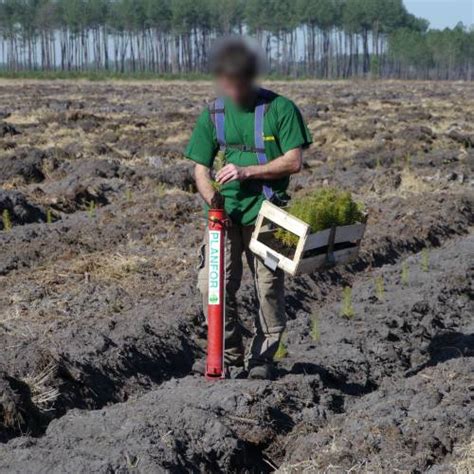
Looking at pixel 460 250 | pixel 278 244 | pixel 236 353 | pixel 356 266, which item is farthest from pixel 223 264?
pixel 460 250

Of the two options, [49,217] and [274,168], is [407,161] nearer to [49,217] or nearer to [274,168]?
[49,217]

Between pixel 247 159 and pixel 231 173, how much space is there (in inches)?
10.5

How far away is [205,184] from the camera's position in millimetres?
5281

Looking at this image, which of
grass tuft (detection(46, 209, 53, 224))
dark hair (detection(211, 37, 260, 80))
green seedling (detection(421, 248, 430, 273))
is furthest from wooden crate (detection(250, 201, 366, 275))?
grass tuft (detection(46, 209, 53, 224))

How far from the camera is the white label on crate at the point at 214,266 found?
5223 millimetres

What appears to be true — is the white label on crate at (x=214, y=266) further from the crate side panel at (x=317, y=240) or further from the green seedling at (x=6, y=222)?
the green seedling at (x=6, y=222)

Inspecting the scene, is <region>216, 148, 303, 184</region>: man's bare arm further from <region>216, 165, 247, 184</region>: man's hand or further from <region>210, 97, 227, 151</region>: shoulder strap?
<region>210, 97, 227, 151</region>: shoulder strap

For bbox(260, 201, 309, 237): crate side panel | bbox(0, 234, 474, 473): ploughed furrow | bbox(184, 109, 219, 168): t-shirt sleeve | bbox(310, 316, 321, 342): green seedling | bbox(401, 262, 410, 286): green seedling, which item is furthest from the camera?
bbox(401, 262, 410, 286): green seedling

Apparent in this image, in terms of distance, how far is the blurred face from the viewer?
200 inches

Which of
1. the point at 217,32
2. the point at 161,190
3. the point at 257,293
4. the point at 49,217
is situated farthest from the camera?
the point at 217,32

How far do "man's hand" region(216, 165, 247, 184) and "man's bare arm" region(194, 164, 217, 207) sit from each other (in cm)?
18

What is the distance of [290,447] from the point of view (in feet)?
16.2

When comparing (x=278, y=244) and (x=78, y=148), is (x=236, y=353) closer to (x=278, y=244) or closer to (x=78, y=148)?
(x=278, y=244)

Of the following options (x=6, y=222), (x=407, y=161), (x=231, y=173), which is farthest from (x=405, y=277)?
(x=407, y=161)
